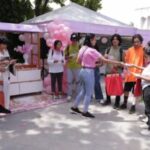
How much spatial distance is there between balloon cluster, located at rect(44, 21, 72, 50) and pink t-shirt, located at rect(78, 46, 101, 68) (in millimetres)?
1899

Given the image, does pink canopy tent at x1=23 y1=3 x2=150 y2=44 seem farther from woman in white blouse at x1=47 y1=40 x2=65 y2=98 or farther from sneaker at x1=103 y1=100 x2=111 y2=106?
sneaker at x1=103 y1=100 x2=111 y2=106

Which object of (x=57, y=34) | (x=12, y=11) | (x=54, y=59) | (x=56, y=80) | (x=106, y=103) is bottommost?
(x=106, y=103)

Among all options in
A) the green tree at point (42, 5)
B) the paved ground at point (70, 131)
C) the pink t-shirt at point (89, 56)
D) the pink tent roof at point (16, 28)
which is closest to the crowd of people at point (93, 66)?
the pink t-shirt at point (89, 56)

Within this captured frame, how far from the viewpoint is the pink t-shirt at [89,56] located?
6367 millimetres

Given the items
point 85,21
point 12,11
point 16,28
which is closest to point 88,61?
point 16,28

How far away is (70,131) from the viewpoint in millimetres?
5777

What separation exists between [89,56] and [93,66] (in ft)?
0.77

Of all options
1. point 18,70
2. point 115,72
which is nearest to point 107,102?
point 115,72

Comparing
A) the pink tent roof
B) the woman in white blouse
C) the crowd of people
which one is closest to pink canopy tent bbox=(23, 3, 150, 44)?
the pink tent roof

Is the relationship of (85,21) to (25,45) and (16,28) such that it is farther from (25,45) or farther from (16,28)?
(16,28)

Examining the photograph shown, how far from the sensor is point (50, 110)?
7.35 m

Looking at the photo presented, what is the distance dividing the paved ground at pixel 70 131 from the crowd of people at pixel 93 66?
37 cm

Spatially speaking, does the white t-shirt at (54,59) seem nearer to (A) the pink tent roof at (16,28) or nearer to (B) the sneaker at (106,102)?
(A) the pink tent roof at (16,28)

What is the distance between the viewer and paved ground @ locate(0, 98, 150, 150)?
5055 mm
